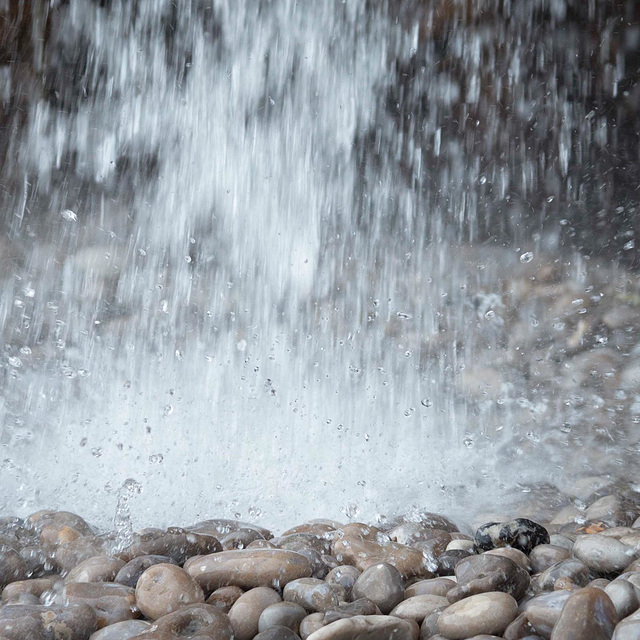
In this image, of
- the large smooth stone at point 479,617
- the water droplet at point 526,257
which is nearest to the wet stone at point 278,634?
the large smooth stone at point 479,617

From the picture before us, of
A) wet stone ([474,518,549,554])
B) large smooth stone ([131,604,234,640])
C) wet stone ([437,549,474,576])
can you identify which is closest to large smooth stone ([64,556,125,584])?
large smooth stone ([131,604,234,640])

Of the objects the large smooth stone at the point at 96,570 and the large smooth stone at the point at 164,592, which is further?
the large smooth stone at the point at 96,570

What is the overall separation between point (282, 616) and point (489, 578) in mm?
371

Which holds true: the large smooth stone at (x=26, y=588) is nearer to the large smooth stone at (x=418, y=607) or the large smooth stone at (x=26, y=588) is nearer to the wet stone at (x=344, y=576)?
the wet stone at (x=344, y=576)

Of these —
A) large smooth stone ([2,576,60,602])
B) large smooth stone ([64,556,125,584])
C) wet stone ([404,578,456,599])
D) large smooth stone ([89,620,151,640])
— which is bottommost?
large smooth stone ([2,576,60,602])

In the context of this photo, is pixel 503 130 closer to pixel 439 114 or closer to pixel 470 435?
pixel 439 114

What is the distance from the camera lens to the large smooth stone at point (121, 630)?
1.01 metres

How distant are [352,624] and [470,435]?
203 centimetres

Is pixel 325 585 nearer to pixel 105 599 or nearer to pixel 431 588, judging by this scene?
pixel 431 588

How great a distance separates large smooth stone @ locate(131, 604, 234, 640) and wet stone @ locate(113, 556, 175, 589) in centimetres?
25

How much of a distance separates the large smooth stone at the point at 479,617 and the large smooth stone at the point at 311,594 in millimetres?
213

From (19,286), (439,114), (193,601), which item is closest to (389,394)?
(439,114)

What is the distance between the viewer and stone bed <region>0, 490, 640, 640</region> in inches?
36.6

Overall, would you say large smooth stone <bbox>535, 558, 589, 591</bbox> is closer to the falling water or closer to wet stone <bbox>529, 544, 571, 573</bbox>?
wet stone <bbox>529, 544, 571, 573</bbox>
